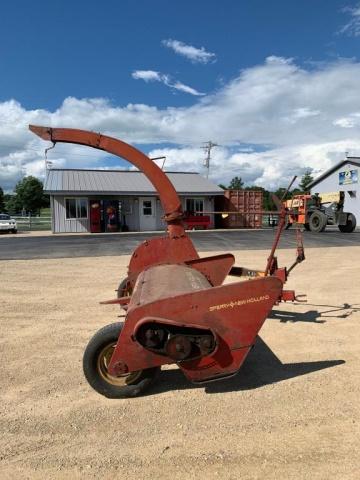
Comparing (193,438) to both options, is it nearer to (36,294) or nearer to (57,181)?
(36,294)

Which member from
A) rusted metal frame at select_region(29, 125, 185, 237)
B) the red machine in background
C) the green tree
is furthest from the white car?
the green tree

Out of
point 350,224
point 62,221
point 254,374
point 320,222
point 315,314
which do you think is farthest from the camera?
point 62,221

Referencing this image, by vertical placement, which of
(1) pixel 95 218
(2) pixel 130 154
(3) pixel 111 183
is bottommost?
(1) pixel 95 218

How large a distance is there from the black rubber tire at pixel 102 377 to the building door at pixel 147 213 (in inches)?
965

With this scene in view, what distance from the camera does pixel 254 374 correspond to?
3945mm

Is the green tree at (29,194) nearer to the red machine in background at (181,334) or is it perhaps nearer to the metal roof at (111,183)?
the metal roof at (111,183)

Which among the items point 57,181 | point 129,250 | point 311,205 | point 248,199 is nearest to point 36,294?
point 311,205

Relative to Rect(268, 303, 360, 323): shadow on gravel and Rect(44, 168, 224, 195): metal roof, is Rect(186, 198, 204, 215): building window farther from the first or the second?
Rect(268, 303, 360, 323): shadow on gravel

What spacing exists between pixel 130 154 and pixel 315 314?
3.58 m

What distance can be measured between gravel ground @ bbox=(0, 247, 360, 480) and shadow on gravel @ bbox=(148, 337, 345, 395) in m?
0.01

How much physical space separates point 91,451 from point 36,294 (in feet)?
16.6

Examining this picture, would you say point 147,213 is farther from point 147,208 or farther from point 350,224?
point 350,224

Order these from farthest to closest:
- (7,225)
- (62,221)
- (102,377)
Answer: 1. (62,221)
2. (7,225)
3. (102,377)

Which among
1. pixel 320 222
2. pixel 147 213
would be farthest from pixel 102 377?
pixel 147 213
